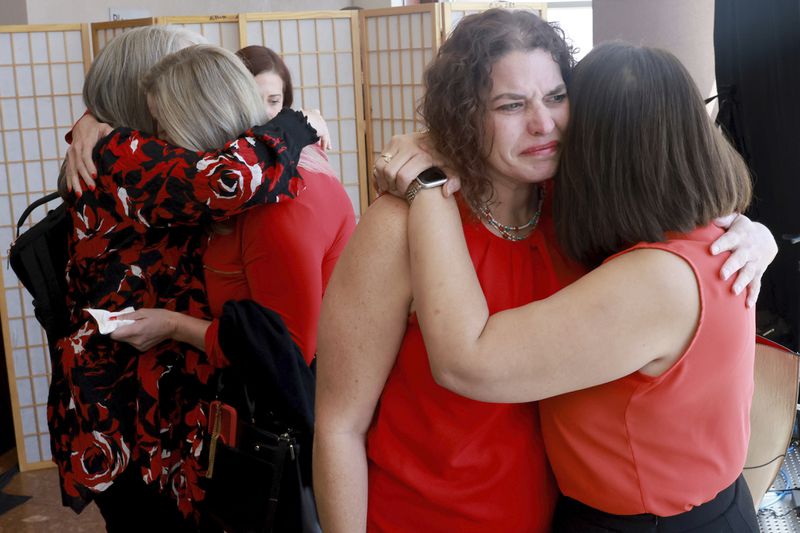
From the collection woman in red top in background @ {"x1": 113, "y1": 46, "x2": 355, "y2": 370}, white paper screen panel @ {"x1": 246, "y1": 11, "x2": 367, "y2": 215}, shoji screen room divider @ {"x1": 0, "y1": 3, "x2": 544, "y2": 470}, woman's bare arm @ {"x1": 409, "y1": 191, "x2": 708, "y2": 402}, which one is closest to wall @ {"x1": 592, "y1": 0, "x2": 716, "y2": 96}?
shoji screen room divider @ {"x1": 0, "y1": 3, "x2": 544, "y2": 470}

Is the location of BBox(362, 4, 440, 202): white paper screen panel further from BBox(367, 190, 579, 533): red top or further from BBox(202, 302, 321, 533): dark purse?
BBox(367, 190, 579, 533): red top

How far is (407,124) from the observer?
354 cm

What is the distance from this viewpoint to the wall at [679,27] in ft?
10.3

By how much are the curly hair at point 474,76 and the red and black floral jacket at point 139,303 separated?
1.80 feet

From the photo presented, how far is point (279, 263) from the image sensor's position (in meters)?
1.80

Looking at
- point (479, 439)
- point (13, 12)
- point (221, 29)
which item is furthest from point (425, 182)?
point (13, 12)

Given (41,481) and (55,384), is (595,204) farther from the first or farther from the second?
(41,481)

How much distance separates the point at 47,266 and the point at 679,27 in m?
2.28

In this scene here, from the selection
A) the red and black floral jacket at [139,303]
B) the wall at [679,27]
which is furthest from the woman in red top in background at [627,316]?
the wall at [679,27]

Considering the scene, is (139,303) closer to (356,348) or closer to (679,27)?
(356,348)

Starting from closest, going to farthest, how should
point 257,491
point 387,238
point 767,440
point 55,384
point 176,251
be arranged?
point 387,238 < point 767,440 < point 257,491 < point 176,251 < point 55,384

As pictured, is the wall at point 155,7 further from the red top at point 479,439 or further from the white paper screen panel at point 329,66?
the red top at point 479,439

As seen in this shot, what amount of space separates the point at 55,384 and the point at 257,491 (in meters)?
0.64

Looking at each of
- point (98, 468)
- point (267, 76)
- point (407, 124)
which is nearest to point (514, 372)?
point (98, 468)
